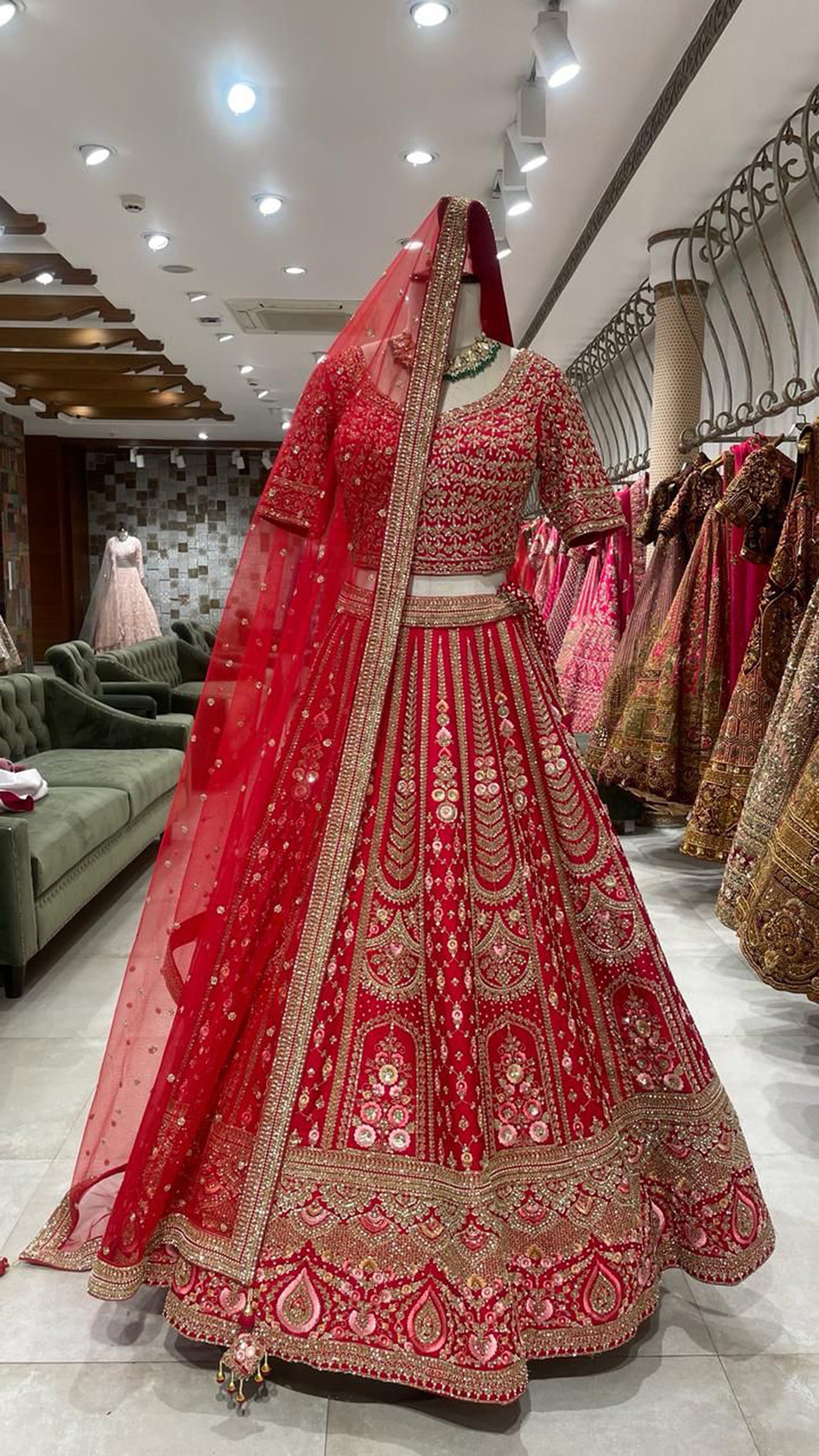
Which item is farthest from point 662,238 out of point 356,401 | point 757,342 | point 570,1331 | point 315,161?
point 570,1331

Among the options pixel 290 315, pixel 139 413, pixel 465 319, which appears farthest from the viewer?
pixel 139 413

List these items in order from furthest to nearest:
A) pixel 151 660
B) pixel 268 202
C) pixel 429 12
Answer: pixel 151 660, pixel 268 202, pixel 429 12

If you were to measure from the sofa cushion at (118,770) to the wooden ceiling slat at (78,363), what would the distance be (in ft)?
15.6

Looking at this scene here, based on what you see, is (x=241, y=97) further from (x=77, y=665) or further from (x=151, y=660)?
(x=151, y=660)

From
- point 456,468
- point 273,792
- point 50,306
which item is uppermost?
point 50,306

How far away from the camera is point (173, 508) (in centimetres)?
1431

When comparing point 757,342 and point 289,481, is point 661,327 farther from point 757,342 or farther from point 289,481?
point 289,481

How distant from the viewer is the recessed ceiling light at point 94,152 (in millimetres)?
4402

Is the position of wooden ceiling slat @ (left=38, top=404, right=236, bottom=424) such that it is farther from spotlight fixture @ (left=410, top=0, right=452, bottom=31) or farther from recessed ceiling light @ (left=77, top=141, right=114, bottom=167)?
spotlight fixture @ (left=410, top=0, right=452, bottom=31)

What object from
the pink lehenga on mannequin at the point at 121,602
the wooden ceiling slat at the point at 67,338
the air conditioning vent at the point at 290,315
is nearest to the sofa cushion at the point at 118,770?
the air conditioning vent at the point at 290,315

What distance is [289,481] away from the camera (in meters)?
1.77

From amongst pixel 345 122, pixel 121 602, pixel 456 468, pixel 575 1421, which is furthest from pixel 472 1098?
pixel 121 602

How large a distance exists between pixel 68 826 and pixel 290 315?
4854 millimetres

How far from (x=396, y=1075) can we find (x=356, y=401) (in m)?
1.02
